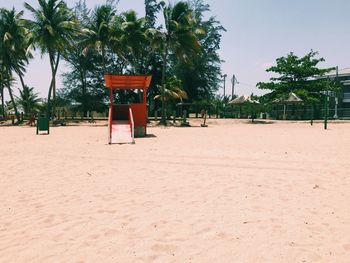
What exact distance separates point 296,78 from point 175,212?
1572 inches

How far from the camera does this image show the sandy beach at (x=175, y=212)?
3.50 metres

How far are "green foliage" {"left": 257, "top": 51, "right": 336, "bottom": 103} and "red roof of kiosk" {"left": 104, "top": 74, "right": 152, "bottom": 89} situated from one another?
80.4 ft

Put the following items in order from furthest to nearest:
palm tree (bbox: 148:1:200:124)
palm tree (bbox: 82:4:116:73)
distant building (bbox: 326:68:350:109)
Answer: distant building (bbox: 326:68:350:109) → palm tree (bbox: 82:4:116:73) → palm tree (bbox: 148:1:200:124)

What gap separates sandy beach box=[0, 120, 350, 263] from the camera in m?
3.50

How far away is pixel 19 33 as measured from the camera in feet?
111

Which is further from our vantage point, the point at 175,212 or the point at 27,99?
the point at 27,99

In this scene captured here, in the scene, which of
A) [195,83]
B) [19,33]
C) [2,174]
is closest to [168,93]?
[195,83]

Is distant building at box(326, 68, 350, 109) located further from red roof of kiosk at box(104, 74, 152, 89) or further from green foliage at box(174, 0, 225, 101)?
red roof of kiosk at box(104, 74, 152, 89)

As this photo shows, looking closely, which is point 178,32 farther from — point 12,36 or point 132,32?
point 12,36

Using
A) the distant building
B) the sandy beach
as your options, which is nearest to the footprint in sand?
the sandy beach

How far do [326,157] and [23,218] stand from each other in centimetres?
869

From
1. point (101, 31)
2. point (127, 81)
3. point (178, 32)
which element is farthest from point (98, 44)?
point (127, 81)

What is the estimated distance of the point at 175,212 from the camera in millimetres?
4762

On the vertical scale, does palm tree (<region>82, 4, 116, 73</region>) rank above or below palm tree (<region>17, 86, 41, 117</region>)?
above
